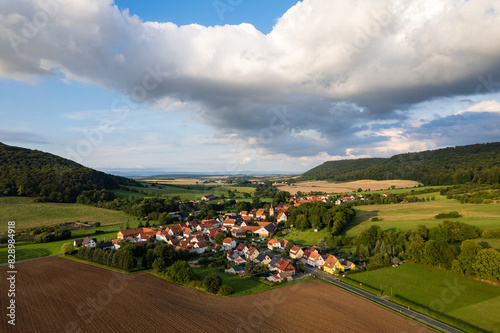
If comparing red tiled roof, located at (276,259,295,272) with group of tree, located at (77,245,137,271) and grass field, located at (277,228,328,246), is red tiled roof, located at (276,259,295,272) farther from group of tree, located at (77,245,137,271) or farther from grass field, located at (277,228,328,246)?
group of tree, located at (77,245,137,271)

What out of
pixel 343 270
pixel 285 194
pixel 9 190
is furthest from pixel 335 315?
pixel 9 190

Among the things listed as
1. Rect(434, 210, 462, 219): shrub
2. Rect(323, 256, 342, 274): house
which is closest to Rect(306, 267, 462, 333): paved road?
Rect(323, 256, 342, 274): house

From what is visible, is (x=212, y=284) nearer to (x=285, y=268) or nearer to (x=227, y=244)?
(x=285, y=268)

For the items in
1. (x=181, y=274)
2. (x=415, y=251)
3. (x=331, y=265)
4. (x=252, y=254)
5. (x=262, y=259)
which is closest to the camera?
(x=181, y=274)

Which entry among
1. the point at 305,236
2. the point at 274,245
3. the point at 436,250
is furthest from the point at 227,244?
the point at 436,250

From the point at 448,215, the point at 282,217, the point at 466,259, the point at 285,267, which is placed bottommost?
the point at 285,267

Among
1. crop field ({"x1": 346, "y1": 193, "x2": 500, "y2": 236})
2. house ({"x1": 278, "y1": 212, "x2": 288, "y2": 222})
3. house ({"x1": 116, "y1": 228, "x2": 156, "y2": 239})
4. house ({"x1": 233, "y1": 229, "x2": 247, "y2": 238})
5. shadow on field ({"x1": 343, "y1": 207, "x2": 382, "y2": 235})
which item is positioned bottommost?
house ({"x1": 233, "y1": 229, "x2": 247, "y2": 238})

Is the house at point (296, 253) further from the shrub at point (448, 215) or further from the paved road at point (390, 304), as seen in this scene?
the shrub at point (448, 215)
